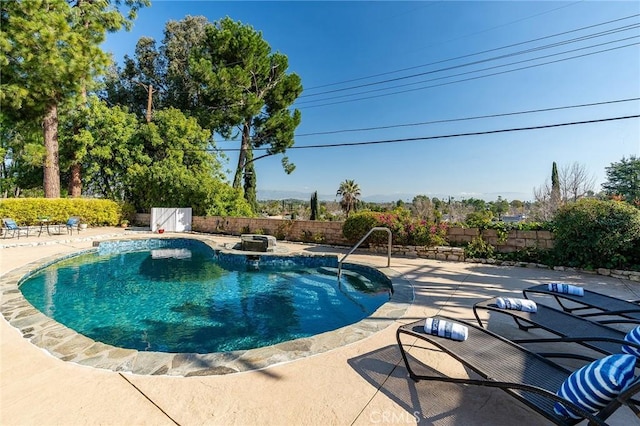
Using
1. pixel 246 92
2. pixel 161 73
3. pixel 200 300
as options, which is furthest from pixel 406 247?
pixel 161 73

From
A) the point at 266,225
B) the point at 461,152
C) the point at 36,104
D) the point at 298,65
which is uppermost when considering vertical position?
the point at 298,65

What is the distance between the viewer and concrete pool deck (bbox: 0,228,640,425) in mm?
2049

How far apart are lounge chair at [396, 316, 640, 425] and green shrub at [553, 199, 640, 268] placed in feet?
19.9

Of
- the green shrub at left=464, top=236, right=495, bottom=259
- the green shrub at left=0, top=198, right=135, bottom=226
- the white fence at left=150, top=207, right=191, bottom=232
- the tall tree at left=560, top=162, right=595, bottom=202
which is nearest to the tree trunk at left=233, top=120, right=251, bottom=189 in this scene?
the white fence at left=150, top=207, right=191, bottom=232

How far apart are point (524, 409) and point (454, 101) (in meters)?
13.7

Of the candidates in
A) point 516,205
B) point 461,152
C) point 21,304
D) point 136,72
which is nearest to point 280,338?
point 21,304

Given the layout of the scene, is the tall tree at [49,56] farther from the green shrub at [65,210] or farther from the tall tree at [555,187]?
the tall tree at [555,187]

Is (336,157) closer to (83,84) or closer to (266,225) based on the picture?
(266,225)

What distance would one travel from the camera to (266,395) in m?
2.31

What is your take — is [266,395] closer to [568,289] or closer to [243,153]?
[568,289]

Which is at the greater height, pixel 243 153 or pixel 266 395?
pixel 243 153

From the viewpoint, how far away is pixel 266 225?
13211 mm

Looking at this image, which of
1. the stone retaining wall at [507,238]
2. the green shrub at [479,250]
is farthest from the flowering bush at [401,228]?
the green shrub at [479,250]

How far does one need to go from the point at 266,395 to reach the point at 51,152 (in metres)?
19.0
